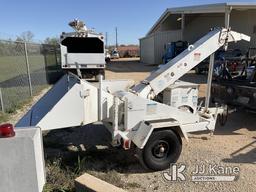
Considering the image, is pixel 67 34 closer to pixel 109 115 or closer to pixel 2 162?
pixel 109 115

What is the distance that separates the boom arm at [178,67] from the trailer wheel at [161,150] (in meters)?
0.80

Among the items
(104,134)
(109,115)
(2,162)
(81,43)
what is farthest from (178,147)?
(81,43)

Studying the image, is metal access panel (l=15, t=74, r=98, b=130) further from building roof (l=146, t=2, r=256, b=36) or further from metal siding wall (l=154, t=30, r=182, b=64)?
metal siding wall (l=154, t=30, r=182, b=64)

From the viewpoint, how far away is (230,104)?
6902mm

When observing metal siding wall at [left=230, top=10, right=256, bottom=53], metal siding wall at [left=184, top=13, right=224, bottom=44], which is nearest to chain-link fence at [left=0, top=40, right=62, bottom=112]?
metal siding wall at [left=184, top=13, right=224, bottom=44]

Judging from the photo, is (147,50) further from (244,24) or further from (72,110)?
(72,110)

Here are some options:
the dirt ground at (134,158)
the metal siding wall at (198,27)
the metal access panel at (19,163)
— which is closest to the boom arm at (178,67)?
the dirt ground at (134,158)

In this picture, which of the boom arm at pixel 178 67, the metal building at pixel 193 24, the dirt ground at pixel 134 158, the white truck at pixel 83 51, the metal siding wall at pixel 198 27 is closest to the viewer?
the dirt ground at pixel 134 158

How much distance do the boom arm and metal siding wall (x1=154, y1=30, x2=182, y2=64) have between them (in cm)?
2243

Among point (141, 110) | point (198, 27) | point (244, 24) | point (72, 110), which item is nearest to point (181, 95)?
point (141, 110)

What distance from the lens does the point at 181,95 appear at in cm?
534

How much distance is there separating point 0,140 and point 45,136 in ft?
12.3

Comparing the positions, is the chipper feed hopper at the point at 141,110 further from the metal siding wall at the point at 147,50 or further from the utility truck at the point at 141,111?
the metal siding wall at the point at 147,50

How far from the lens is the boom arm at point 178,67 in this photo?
4.95 metres
